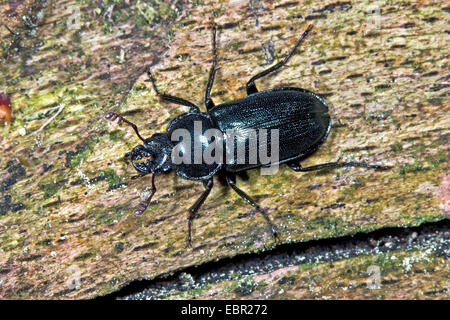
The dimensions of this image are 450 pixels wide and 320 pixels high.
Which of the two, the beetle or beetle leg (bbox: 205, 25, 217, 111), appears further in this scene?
beetle leg (bbox: 205, 25, 217, 111)

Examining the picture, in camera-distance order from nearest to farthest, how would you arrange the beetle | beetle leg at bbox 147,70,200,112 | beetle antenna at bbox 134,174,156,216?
beetle antenna at bbox 134,174,156,216
the beetle
beetle leg at bbox 147,70,200,112

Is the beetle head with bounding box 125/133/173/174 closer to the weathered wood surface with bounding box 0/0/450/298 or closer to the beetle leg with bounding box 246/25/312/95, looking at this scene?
the weathered wood surface with bounding box 0/0/450/298

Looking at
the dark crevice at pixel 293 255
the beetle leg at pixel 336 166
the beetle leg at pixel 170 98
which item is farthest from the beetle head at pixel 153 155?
the beetle leg at pixel 336 166

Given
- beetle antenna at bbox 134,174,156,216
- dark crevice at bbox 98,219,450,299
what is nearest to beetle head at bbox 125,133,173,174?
beetle antenna at bbox 134,174,156,216

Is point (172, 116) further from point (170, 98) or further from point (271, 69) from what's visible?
point (271, 69)

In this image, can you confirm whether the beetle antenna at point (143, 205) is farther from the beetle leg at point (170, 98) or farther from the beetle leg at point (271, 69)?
the beetle leg at point (271, 69)

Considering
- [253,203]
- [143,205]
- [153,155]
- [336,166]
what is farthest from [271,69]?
[143,205]

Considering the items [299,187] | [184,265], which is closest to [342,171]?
[299,187]

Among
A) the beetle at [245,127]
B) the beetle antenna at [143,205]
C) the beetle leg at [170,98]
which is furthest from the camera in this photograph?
the beetle leg at [170,98]
